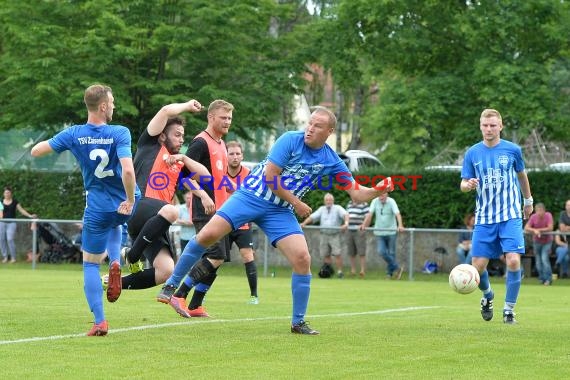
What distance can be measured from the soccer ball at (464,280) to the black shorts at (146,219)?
2891mm

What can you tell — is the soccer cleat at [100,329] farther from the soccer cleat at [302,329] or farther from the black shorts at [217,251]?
the black shorts at [217,251]

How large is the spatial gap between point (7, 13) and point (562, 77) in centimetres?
1545

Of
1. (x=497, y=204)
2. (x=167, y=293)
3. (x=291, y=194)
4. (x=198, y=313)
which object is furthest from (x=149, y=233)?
(x=497, y=204)

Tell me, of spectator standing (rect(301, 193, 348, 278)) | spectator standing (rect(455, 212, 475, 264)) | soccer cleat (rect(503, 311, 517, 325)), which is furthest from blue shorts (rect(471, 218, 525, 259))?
spectator standing (rect(301, 193, 348, 278))

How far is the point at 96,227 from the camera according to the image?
9.37 m

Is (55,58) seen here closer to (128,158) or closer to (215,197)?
(215,197)

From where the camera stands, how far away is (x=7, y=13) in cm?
3055

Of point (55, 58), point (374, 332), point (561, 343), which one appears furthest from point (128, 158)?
point (55, 58)

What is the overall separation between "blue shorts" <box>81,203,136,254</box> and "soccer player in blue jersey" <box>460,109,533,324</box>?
4.02 metres

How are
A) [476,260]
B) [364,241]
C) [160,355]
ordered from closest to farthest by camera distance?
[160,355], [476,260], [364,241]

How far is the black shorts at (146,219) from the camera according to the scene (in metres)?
11.1

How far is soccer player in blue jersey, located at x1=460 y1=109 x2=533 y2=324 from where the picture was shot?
1155cm

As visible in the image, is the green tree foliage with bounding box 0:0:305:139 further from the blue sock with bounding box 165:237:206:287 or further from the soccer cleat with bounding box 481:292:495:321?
the soccer cleat with bounding box 481:292:495:321

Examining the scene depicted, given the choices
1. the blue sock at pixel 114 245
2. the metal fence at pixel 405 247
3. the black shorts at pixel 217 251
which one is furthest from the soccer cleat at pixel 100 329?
the metal fence at pixel 405 247
